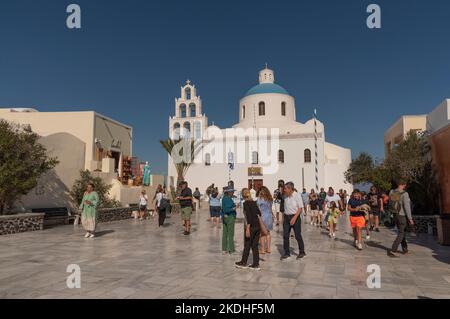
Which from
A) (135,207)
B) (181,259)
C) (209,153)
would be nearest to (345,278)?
(181,259)

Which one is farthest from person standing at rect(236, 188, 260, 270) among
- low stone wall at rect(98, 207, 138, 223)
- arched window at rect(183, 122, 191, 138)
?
arched window at rect(183, 122, 191, 138)

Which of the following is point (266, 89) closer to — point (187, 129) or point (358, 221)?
point (187, 129)

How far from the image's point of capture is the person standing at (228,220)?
7.12 meters

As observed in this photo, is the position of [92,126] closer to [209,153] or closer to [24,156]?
[24,156]

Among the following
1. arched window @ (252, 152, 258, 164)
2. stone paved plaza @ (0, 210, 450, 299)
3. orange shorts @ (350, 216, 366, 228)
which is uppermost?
arched window @ (252, 152, 258, 164)

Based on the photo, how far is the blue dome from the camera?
3691 centimetres

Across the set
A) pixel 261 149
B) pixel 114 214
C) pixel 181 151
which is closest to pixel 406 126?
pixel 261 149

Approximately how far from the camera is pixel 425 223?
35.1ft

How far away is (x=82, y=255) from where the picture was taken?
6.99 m

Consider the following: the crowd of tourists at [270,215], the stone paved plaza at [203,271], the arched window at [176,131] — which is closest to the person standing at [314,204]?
the crowd of tourists at [270,215]

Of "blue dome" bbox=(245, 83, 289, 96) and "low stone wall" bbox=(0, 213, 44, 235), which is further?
"blue dome" bbox=(245, 83, 289, 96)

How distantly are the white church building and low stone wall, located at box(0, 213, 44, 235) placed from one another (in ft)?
67.3

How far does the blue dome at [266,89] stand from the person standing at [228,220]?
31050mm

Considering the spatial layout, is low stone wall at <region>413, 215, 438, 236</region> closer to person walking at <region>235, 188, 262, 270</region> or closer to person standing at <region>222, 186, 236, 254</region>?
person standing at <region>222, 186, 236, 254</region>
